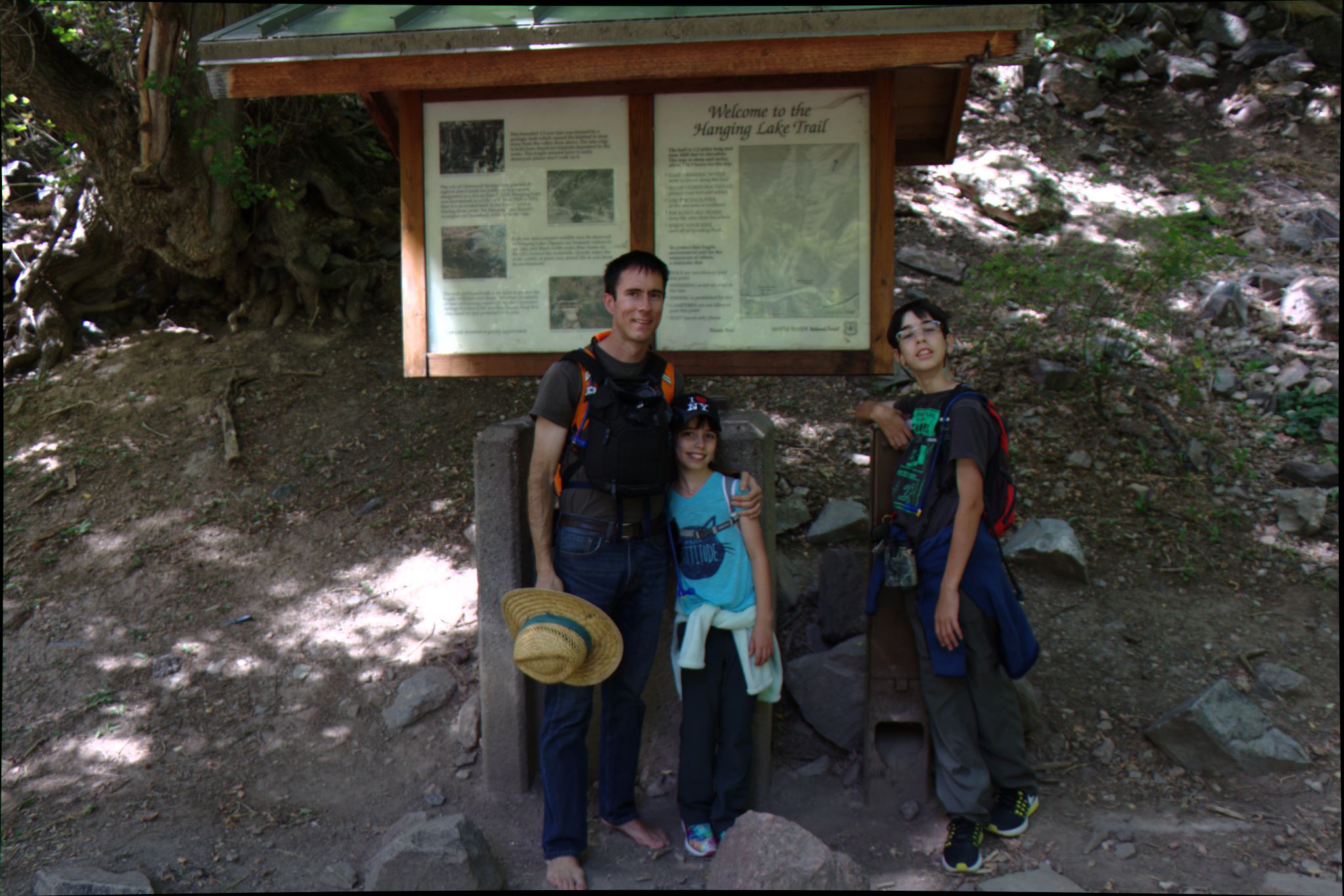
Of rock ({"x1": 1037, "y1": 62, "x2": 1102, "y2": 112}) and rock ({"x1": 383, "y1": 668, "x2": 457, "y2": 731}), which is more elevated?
rock ({"x1": 1037, "y1": 62, "x2": 1102, "y2": 112})

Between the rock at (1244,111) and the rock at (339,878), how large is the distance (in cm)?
1141

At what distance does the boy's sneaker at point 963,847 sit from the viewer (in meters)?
3.48

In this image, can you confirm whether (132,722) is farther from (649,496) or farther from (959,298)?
(959,298)

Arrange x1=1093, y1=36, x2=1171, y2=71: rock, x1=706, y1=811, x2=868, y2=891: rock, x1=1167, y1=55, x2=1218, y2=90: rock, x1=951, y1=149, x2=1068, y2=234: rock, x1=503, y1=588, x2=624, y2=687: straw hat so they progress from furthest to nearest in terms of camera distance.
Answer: x1=1093, y1=36, x2=1171, y2=71: rock, x1=1167, y1=55, x2=1218, y2=90: rock, x1=951, y1=149, x2=1068, y2=234: rock, x1=503, y1=588, x2=624, y2=687: straw hat, x1=706, y1=811, x2=868, y2=891: rock

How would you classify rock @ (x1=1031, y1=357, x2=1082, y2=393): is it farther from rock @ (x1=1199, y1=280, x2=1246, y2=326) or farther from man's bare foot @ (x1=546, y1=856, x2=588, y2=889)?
man's bare foot @ (x1=546, y1=856, x2=588, y2=889)

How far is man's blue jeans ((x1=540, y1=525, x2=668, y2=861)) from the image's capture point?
3.48 meters

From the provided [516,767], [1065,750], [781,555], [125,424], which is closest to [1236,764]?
[1065,750]

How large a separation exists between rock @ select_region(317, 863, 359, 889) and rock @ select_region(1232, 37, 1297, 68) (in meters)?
12.5

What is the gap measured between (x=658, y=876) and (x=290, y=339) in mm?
6067

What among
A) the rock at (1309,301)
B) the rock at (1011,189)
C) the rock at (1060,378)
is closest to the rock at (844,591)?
the rock at (1060,378)

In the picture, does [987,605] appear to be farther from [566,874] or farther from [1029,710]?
[566,874]

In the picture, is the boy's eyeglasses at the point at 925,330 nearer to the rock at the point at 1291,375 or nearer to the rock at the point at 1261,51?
the rock at the point at 1291,375

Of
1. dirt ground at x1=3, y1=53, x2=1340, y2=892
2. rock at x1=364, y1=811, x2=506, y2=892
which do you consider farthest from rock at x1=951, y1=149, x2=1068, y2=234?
rock at x1=364, y1=811, x2=506, y2=892

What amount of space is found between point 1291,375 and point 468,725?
6578 mm
